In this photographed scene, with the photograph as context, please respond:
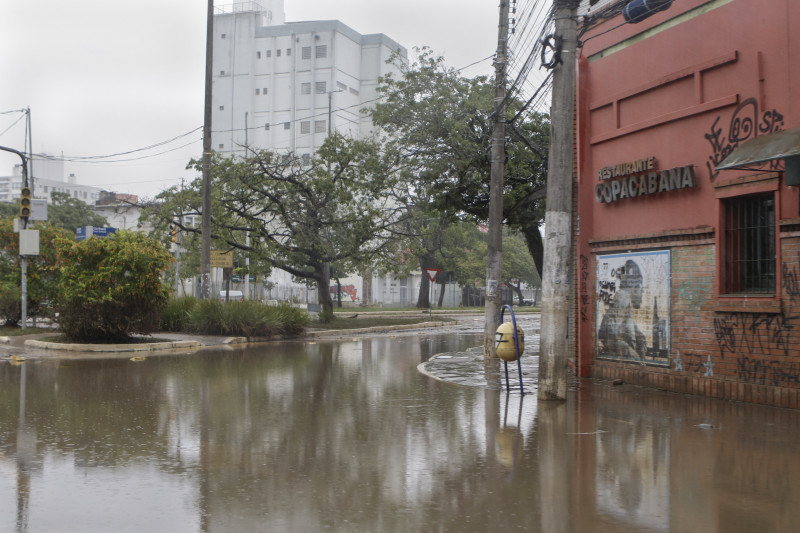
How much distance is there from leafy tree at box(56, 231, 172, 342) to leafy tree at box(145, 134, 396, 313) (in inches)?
398

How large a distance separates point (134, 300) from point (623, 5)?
14171 millimetres

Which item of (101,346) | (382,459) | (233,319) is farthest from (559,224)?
(233,319)

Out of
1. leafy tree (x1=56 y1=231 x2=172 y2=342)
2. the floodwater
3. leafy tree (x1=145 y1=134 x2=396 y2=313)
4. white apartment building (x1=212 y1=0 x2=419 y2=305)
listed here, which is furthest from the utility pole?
white apartment building (x1=212 y1=0 x2=419 y2=305)

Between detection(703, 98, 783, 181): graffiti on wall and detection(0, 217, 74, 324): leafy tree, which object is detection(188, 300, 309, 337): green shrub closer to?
detection(0, 217, 74, 324): leafy tree

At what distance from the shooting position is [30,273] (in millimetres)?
25297

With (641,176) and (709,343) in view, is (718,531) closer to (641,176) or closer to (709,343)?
(709,343)

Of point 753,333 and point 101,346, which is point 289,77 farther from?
point 753,333

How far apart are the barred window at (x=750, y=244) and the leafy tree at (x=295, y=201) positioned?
62.6 feet

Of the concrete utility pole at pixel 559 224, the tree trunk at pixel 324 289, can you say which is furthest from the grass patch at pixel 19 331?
the concrete utility pole at pixel 559 224

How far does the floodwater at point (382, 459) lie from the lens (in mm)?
5746

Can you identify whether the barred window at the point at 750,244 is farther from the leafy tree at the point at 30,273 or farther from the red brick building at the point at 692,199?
the leafy tree at the point at 30,273

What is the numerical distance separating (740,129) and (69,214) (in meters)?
57.6

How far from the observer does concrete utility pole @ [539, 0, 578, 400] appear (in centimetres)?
1178

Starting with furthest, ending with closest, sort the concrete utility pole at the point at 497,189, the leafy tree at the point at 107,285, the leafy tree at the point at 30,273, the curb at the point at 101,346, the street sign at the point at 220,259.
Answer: the street sign at the point at 220,259, the leafy tree at the point at 30,273, the leafy tree at the point at 107,285, the curb at the point at 101,346, the concrete utility pole at the point at 497,189
